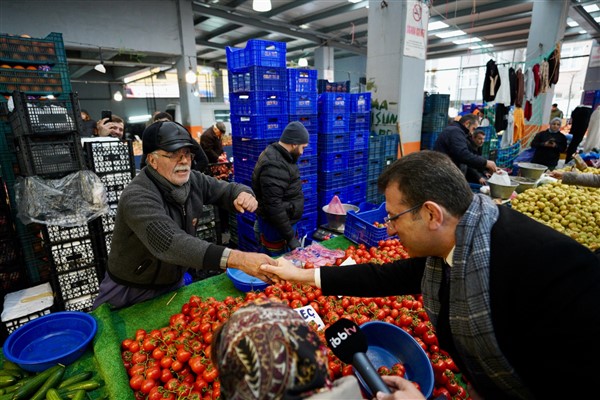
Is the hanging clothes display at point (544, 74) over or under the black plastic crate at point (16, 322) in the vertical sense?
over

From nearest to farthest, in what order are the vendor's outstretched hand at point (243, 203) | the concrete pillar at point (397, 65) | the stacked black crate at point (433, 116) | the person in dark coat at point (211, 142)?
1. the vendor's outstretched hand at point (243, 203)
2. the concrete pillar at point (397, 65)
3. the person in dark coat at point (211, 142)
4. the stacked black crate at point (433, 116)

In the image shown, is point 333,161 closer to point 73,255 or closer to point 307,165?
point 307,165

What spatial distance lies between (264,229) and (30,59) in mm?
3661

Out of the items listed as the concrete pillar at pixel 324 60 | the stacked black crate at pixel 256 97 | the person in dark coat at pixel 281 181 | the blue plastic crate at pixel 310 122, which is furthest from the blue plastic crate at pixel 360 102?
the concrete pillar at pixel 324 60

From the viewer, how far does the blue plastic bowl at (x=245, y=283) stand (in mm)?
2350

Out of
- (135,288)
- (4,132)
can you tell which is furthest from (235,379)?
(4,132)

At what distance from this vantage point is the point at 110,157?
372cm

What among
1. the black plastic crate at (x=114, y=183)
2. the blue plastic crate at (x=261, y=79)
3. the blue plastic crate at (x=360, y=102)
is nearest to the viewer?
the black plastic crate at (x=114, y=183)

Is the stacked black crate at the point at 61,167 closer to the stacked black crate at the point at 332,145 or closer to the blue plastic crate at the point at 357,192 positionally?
the stacked black crate at the point at 332,145

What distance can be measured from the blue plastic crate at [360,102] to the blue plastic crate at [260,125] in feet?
4.98

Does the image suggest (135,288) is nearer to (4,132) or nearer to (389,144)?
Result: (4,132)

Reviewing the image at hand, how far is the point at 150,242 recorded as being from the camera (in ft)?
5.97

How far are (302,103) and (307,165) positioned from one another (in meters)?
1.00

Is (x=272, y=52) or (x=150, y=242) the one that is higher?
(x=272, y=52)
